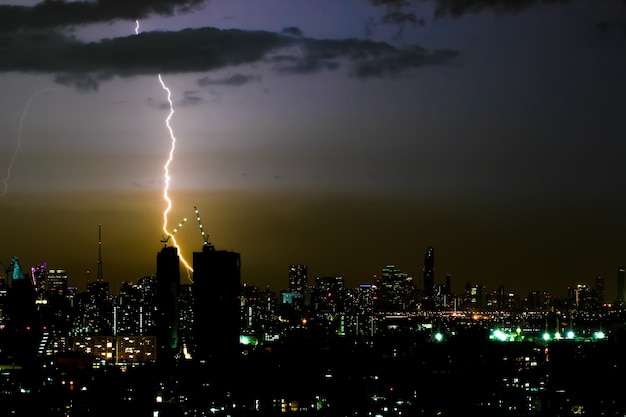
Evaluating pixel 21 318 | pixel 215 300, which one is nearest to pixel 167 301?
pixel 215 300

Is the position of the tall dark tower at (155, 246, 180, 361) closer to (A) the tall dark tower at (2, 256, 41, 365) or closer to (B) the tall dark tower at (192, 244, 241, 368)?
(B) the tall dark tower at (192, 244, 241, 368)

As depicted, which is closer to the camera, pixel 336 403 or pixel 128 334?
pixel 336 403

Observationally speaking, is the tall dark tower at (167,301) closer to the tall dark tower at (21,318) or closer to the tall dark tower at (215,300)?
the tall dark tower at (215,300)

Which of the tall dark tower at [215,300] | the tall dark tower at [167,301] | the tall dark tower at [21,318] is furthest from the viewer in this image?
the tall dark tower at [167,301]

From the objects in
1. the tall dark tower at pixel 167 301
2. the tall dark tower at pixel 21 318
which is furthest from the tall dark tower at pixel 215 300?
the tall dark tower at pixel 21 318

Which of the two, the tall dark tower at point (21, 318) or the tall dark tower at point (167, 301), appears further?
the tall dark tower at point (167, 301)

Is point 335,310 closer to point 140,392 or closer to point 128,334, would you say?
point 128,334

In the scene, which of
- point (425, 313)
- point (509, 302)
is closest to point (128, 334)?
point (425, 313)
